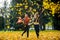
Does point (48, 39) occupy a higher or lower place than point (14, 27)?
lower

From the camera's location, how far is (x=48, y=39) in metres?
2.52

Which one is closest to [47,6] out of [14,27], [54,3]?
[54,3]

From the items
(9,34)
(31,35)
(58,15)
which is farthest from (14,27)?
(58,15)

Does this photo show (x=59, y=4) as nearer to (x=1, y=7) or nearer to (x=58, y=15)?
(x=58, y=15)

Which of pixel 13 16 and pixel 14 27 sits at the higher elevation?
pixel 13 16

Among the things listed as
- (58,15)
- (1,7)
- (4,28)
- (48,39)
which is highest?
(1,7)

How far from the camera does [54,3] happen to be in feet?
8.47

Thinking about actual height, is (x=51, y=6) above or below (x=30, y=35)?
above

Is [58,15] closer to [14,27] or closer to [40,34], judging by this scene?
[40,34]

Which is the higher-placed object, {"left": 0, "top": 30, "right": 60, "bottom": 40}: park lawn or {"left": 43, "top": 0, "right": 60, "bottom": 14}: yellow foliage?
{"left": 43, "top": 0, "right": 60, "bottom": 14}: yellow foliage

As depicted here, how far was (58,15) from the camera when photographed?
257cm

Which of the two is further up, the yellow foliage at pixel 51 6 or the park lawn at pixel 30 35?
the yellow foliage at pixel 51 6

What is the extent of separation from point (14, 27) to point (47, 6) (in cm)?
62

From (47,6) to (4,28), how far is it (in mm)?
767
